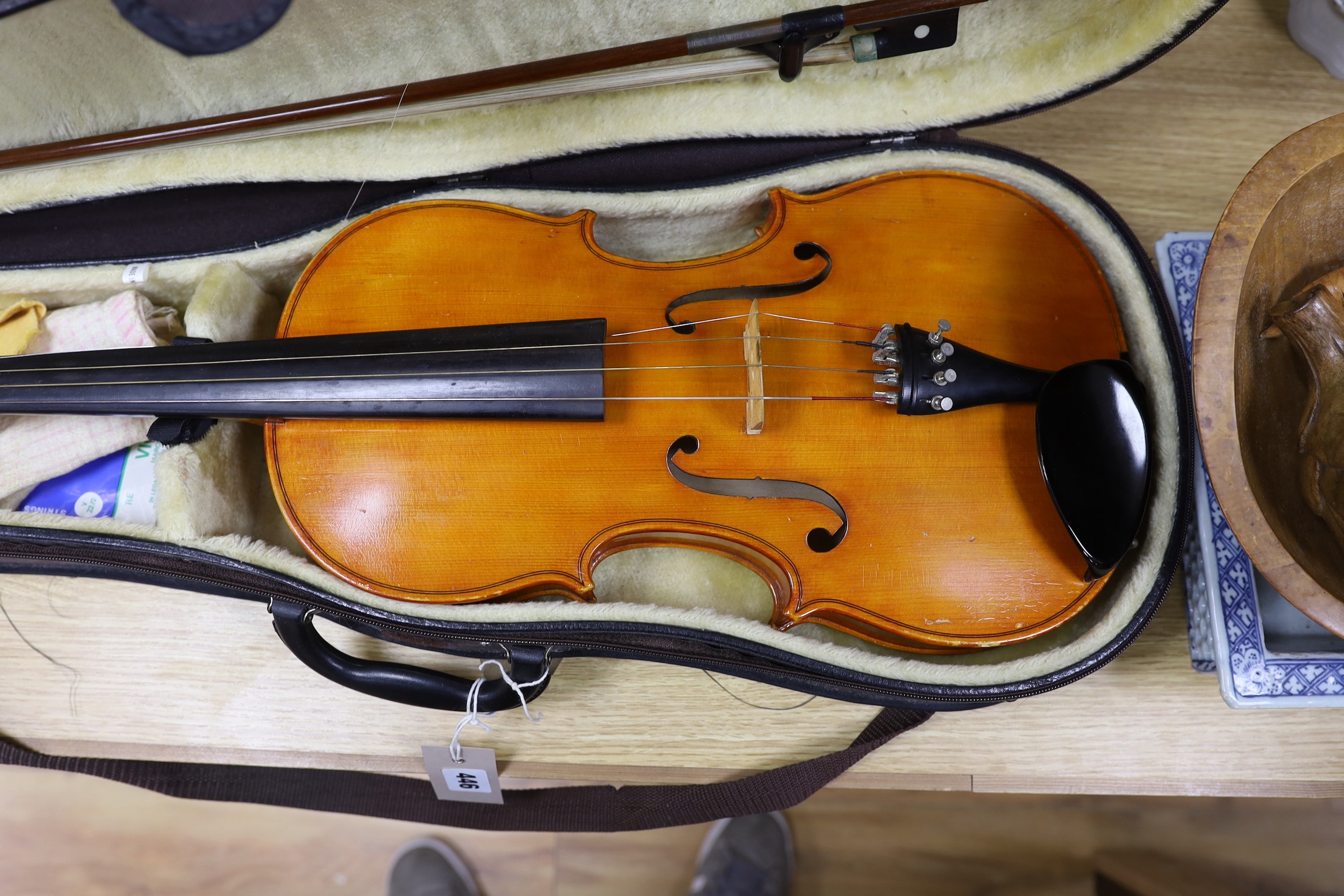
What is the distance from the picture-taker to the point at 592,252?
1.06 m

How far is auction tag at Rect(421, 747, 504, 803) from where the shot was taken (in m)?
1.12

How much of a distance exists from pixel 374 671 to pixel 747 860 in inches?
36.5

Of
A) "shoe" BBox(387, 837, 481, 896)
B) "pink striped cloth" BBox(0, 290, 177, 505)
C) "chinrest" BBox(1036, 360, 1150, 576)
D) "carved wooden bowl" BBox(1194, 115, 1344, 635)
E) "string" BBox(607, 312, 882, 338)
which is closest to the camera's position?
"carved wooden bowl" BBox(1194, 115, 1344, 635)

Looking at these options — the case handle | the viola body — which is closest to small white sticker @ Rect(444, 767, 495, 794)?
the case handle

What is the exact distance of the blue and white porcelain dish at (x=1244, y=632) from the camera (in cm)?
95

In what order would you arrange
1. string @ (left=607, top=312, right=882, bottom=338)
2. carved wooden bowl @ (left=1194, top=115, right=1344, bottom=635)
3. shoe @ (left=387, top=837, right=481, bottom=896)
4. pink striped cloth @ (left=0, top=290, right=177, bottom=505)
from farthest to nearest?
shoe @ (left=387, top=837, right=481, bottom=896) → pink striped cloth @ (left=0, top=290, right=177, bottom=505) → string @ (left=607, top=312, right=882, bottom=338) → carved wooden bowl @ (left=1194, top=115, right=1344, bottom=635)

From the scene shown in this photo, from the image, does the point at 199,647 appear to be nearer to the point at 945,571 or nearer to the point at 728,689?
the point at 728,689

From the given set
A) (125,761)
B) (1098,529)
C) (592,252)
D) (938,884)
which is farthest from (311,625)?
(938,884)

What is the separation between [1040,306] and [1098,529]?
30cm

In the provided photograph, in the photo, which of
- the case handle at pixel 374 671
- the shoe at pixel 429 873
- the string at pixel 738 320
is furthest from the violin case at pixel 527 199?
the shoe at pixel 429 873

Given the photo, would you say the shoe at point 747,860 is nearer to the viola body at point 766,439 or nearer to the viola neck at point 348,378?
the viola body at point 766,439

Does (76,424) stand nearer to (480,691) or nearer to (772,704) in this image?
(480,691)

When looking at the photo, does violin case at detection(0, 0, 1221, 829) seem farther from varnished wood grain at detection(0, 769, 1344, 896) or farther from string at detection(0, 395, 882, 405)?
varnished wood grain at detection(0, 769, 1344, 896)

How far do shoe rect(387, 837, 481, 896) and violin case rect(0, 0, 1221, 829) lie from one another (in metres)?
0.43
